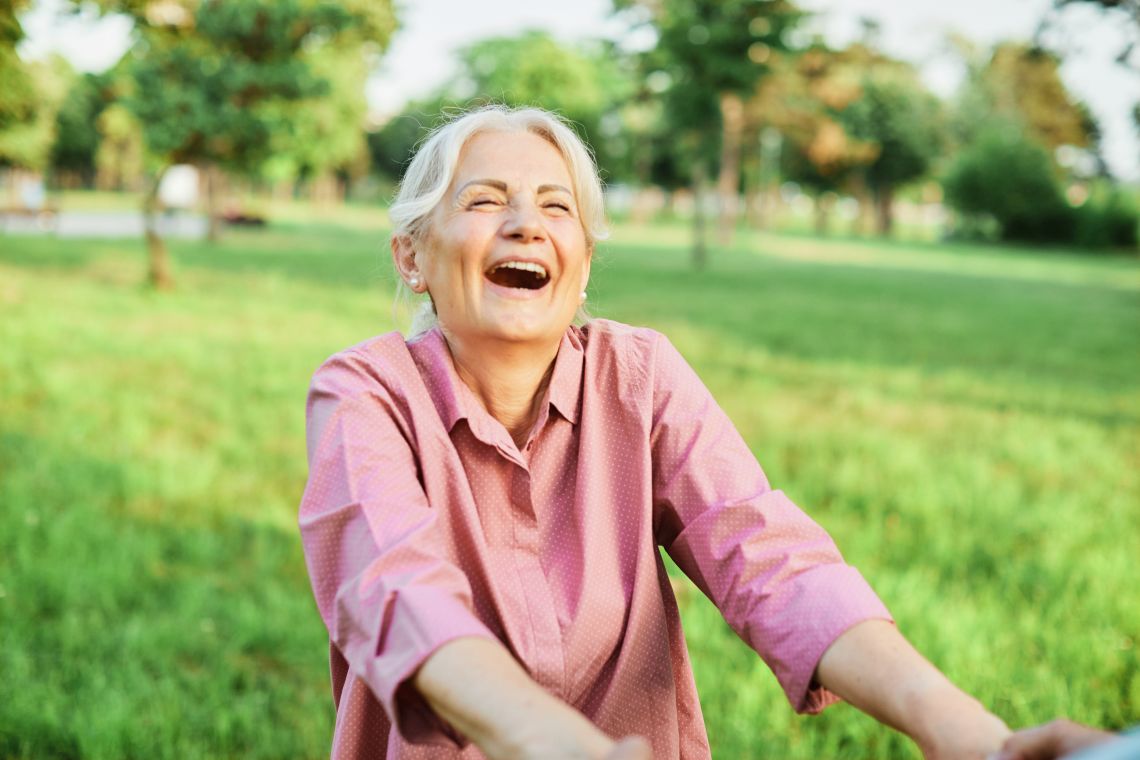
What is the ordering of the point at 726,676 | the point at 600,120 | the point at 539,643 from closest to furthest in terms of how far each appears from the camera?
the point at 539,643, the point at 726,676, the point at 600,120

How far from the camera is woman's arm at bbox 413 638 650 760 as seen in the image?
114 cm

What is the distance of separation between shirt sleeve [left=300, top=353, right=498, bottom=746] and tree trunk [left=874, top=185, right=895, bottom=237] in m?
59.0

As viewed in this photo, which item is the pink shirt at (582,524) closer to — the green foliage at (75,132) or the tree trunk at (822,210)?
the tree trunk at (822,210)

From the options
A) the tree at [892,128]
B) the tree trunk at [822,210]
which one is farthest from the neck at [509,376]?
the tree trunk at [822,210]

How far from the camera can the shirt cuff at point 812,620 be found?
1493 millimetres

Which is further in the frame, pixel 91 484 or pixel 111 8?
pixel 111 8

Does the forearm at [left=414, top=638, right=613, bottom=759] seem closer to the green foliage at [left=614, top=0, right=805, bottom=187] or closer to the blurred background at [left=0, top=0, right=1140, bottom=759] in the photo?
the blurred background at [left=0, top=0, right=1140, bottom=759]

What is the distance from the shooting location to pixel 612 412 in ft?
5.98

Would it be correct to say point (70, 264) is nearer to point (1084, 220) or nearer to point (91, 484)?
point (91, 484)

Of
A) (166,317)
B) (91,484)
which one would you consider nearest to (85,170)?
(166,317)

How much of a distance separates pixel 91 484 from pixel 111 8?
6259 millimetres

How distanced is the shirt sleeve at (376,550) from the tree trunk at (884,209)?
194 feet

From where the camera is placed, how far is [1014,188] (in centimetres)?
4497

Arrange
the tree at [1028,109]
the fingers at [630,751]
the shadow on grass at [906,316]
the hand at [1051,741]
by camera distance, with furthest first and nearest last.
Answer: the tree at [1028,109]
the shadow on grass at [906,316]
the hand at [1051,741]
the fingers at [630,751]
